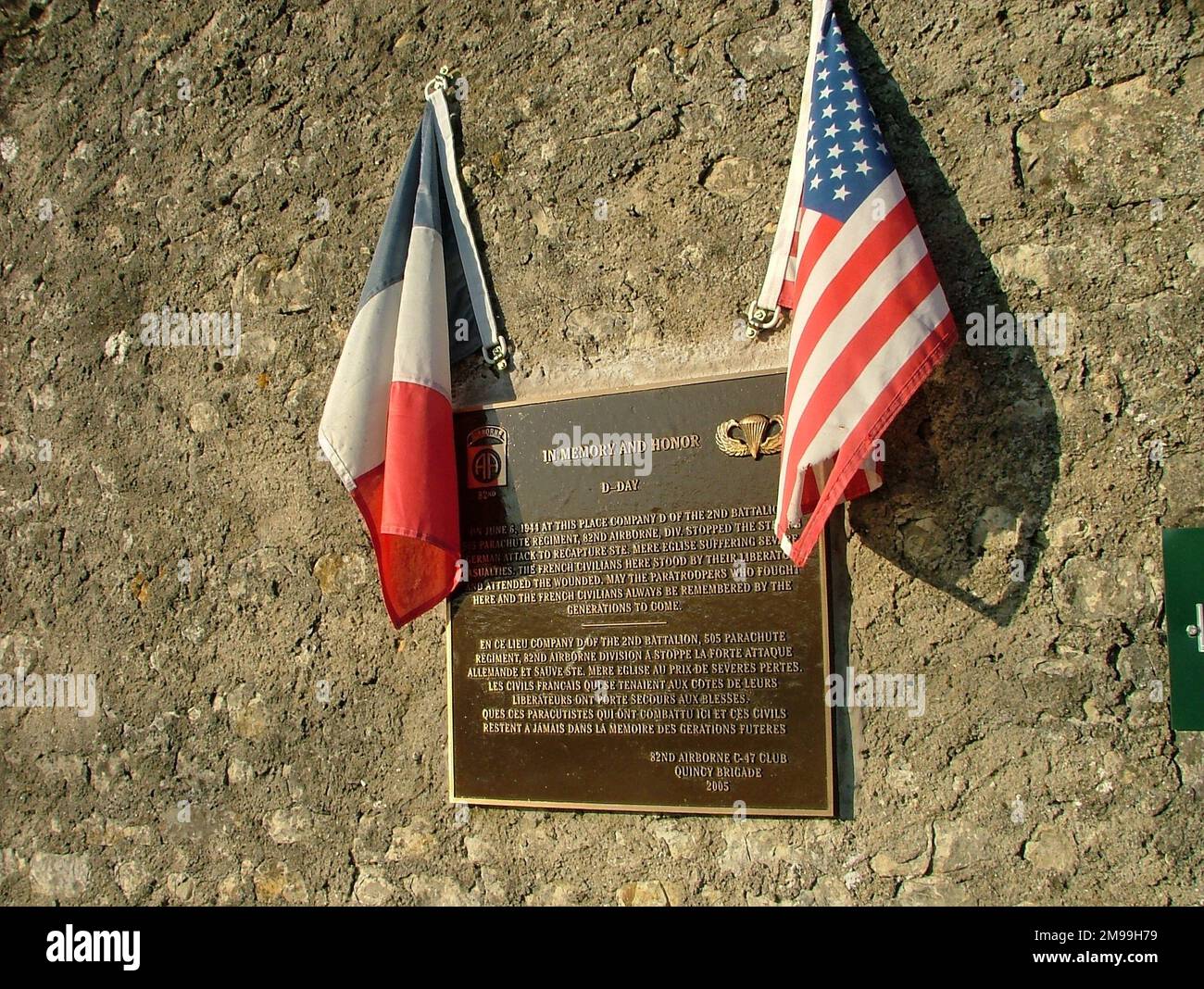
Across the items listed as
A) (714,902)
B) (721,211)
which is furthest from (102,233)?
(714,902)

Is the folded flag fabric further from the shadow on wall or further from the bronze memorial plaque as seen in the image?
the shadow on wall

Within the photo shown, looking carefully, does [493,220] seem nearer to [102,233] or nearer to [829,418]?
[829,418]

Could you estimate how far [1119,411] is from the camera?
2725mm

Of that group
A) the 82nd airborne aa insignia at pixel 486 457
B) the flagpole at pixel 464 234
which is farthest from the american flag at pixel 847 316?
the flagpole at pixel 464 234

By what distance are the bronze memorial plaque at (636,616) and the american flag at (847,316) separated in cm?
23

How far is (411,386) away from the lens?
11.2 ft

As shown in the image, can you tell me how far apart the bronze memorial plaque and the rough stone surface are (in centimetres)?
13

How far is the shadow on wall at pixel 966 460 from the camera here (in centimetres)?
279

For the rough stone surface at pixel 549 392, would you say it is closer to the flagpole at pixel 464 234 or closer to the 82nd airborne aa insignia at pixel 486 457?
the flagpole at pixel 464 234

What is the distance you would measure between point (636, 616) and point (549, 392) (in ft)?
2.75

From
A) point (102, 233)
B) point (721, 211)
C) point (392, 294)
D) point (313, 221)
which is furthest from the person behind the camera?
point (102, 233)

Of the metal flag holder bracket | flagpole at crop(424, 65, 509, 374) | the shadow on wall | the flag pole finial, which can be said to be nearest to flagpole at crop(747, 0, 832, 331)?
the metal flag holder bracket

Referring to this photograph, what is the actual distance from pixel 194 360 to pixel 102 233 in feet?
2.88

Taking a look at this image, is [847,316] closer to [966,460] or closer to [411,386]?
[966,460]
